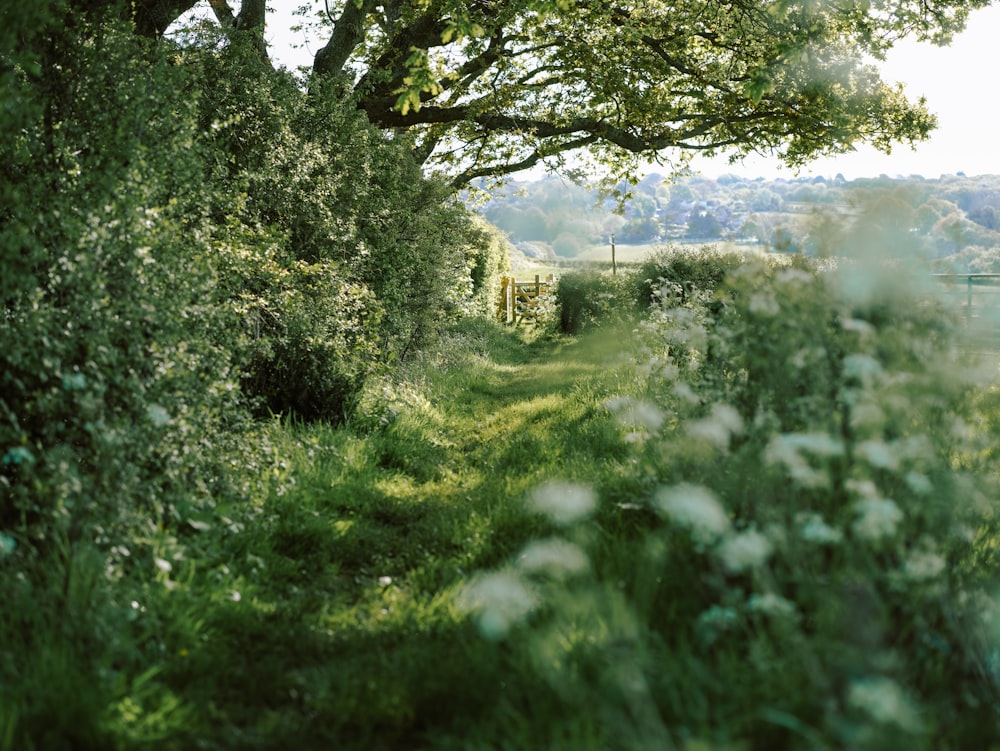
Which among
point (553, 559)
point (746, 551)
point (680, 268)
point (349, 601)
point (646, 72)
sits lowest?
point (349, 601)

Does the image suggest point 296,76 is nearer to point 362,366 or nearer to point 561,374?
point 362,366

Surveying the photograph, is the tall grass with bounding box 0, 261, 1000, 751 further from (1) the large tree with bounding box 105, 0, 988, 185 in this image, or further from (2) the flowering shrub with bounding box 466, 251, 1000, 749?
(1) the large tree with bounding box 105, 0, 988, 185

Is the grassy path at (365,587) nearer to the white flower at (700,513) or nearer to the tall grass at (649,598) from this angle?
the tall grass at (649,598)

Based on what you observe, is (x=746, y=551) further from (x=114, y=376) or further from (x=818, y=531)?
(x=114, y=376)

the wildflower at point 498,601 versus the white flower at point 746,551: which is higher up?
the white flower at point 746,551

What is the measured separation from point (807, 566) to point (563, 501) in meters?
1.87

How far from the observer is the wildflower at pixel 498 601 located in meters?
3.48

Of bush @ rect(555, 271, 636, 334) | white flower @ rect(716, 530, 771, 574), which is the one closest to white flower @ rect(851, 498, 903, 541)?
white flower @ rect(716, 530, 771, 574)

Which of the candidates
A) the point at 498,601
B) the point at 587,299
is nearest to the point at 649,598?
the point at 498,601

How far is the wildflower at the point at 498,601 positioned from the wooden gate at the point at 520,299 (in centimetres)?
2279

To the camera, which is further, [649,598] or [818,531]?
[649,598]

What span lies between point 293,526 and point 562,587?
2271 millimetres

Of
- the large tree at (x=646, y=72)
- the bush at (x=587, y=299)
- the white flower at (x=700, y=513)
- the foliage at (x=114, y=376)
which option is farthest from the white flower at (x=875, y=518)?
the bush at (x=587, y=299)

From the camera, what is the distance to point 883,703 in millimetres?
1972
